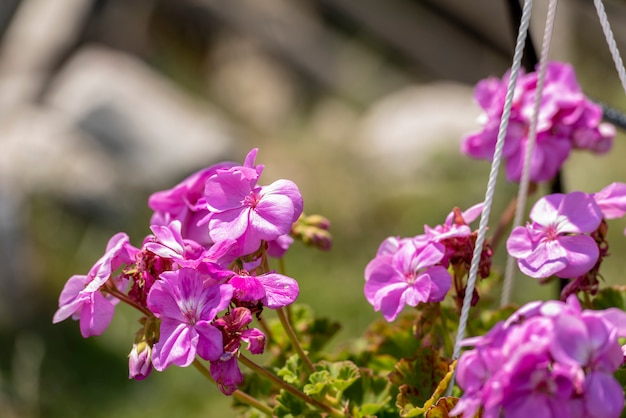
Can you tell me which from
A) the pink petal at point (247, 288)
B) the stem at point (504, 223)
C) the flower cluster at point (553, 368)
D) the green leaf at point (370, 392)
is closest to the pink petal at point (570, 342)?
the flower cluster at point (553, 368)

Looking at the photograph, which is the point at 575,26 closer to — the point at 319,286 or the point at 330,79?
the point at 330,79

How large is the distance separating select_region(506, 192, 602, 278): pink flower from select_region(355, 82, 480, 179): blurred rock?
2.86 meters

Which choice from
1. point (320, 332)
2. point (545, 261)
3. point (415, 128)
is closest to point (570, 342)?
point (545, 261)

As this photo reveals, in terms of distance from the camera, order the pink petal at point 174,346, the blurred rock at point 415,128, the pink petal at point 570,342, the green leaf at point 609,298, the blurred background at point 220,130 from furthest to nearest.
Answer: the blurred rock at point 415,128 → the blurred background at point 220,130 → the green leaf at point 609,298 → the pink petal at point 174,346 → the pink petal at point 570,342

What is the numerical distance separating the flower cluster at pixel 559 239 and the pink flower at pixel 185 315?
0.24 m

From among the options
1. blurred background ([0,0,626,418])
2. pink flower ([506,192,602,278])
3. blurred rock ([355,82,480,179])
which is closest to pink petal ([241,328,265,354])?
pink flower ([506,192,602,278])

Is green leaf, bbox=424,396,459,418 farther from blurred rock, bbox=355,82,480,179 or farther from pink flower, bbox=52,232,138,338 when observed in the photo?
blurred rock, bbox=355,82,480,179

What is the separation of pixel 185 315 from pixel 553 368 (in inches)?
10.6

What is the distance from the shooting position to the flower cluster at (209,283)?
2.23ft

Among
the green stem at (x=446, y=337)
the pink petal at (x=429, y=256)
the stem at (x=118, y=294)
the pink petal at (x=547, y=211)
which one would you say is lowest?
the stem at (x=118, y=294)

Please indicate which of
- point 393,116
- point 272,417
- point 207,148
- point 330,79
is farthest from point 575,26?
point 272,417

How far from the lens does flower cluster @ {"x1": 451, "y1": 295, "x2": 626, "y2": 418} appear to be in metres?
0.56

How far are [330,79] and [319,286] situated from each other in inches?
60.7

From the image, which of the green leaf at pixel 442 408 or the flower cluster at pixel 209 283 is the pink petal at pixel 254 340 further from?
the green leaf at pixel 442 408
